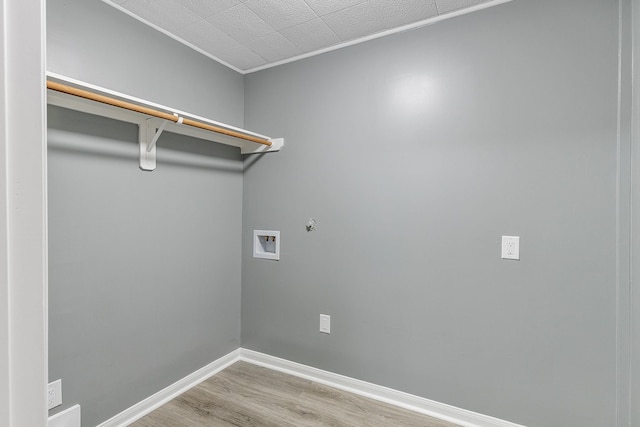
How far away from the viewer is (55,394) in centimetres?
150

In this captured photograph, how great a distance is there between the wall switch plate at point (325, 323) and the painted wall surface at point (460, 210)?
5cm

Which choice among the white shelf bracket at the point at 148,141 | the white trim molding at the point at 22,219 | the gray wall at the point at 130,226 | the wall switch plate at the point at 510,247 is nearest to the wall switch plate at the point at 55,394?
the gray wall at the point at 130,226

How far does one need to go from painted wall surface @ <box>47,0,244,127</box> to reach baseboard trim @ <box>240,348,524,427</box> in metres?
1.86

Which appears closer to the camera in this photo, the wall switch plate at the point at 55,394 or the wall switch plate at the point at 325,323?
the wall switch plate at the point at 55,394

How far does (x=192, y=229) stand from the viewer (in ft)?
7.17

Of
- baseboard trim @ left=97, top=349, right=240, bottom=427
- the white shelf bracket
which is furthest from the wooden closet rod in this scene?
baseboard trim @ left=97, top=349, right=240, bottom=427

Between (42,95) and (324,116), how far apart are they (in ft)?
6.57

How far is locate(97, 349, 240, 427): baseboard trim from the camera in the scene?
5.82 ft

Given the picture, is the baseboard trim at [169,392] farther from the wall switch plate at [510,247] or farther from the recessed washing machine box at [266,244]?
the wall switch plate at [510,247]

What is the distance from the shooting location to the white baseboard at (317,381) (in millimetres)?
1782

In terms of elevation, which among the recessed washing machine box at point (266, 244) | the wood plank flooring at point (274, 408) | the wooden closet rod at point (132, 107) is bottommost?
the wood plank flooring at point (274, 408)

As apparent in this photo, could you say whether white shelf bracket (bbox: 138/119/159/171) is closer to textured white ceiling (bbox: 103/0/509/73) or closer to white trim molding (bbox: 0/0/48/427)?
textured white ceiling (bbox: 103/0/509/73)

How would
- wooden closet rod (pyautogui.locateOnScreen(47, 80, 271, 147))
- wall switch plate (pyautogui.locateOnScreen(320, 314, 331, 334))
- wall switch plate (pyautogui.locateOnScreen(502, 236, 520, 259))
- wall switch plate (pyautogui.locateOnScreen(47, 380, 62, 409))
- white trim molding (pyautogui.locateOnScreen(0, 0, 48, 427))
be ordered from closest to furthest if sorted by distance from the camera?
white trim molding (pyautogui.locateOnScreen(0, 0, 48, 427)) → wooden closet rod (pyautogui.locateOnScreen(47, 80, 271, 147)) → wall switch plate (pyautogui.locateOnScreen(47, 380, 62, 409)) → wall switch plate (pyautogui.locateOnScreen(502, 236, 520, 259)) → wall switch plate (pyautogui.locateOnScreen(320, 314, 331, 334))

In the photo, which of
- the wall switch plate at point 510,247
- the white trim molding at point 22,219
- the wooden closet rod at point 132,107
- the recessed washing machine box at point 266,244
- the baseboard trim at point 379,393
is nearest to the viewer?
the white trim molding at point 22,219
